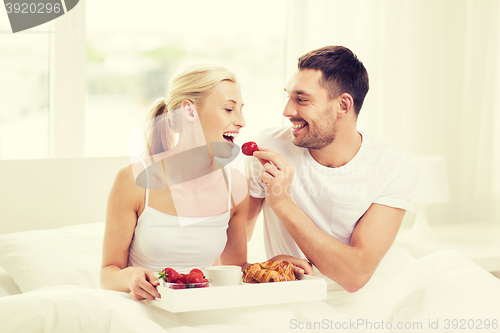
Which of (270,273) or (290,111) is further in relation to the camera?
(290,111)

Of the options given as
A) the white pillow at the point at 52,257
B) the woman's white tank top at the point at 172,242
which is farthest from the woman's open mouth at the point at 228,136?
the white pillow at the point at 52,257

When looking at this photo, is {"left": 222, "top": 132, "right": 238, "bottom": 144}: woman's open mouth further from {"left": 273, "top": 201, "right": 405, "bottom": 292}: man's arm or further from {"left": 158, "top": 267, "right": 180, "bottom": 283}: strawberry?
{"left": 158, "top": 267, "right": 180, "bottom": 283}: strawberry

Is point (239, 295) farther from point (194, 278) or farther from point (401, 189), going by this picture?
point (401, 189)

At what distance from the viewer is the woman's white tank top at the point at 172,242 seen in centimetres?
151

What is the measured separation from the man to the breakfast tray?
328 mm

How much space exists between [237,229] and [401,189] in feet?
1.85

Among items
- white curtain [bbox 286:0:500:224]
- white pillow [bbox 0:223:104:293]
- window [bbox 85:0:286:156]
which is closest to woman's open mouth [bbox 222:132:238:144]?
white pillow [bbox 0:223:104:293]

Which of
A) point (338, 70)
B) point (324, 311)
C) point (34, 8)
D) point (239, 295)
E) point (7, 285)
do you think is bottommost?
point (7, 285)

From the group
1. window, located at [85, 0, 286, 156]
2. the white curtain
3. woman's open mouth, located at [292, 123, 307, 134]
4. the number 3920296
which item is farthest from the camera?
the white curtain

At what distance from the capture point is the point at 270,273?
132cm

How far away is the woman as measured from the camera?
149 centimetres

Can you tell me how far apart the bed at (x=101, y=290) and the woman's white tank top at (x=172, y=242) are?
236mm

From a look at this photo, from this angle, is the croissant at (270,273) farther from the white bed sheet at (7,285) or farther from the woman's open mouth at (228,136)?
the white bed sheet at (7,285)

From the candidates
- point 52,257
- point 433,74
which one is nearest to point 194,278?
point 52,257
